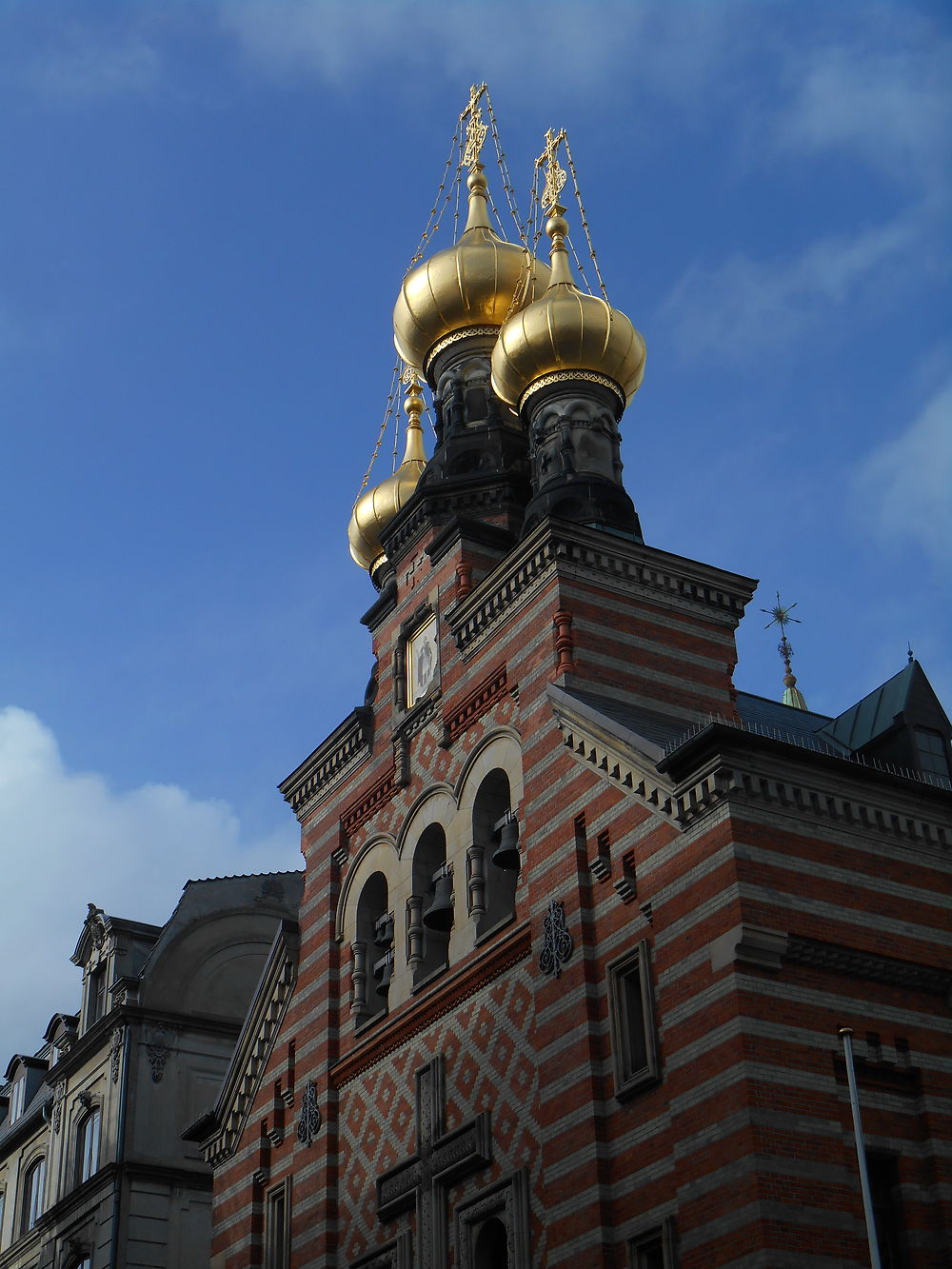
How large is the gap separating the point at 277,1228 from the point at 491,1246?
540 centimetres

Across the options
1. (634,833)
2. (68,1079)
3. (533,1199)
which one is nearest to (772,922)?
(634,833)

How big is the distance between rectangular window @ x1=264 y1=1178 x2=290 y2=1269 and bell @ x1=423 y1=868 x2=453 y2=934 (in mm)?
4502

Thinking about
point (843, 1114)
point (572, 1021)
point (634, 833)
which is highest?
point (634, 833)

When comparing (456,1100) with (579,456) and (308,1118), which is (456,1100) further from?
(579,456)

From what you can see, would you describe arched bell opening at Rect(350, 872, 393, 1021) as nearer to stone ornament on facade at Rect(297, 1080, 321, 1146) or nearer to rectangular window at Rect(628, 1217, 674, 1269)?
stone ornament on facade at Rect(297, 1080, 321, 1146)

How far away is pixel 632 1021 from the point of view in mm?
19297

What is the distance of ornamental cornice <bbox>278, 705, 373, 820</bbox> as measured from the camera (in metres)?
27.3

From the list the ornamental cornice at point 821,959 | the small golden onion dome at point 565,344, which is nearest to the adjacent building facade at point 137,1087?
the small golden onion dome at point 565,344

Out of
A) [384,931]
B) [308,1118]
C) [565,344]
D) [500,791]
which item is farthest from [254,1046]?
[565,344]

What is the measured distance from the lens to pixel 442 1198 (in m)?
21.7

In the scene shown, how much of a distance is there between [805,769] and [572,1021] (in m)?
3.80

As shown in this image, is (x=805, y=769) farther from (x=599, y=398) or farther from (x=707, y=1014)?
(x=599, y=398)

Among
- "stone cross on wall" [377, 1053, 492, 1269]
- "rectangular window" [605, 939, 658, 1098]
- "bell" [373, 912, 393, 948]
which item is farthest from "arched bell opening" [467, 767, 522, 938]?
"rectangular window" [605, 939, 658, 1098]

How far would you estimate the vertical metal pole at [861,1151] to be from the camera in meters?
15.7
